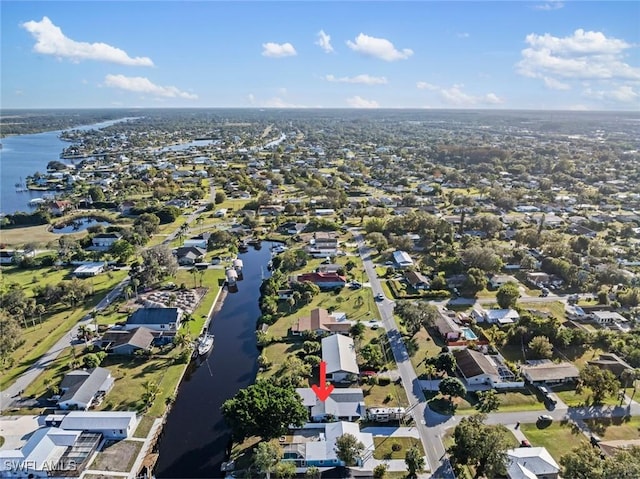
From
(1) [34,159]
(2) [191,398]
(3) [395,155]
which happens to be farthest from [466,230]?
(1) [34,159]

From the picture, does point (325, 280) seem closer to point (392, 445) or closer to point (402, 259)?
point (402, 259)

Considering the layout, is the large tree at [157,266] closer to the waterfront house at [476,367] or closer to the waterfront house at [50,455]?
the waterfront house at [50,455]

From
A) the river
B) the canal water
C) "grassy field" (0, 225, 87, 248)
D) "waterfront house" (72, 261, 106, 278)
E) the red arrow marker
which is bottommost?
the canal water

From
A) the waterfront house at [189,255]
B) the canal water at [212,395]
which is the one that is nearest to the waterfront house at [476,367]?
the canal water at [212,395]

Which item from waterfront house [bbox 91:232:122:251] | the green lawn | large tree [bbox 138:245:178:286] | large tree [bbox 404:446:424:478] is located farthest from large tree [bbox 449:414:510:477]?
waterfront house [bbox 91:232:122:251]

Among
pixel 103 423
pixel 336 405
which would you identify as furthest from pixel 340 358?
pixel 103 423

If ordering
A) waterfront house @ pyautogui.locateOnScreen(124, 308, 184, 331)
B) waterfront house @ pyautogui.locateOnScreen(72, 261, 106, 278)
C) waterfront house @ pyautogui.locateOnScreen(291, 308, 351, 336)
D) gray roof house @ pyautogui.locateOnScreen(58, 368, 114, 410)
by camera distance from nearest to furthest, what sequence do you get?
1. gray roof house @ pyautogui.locateOnScreen(58, 368, 114, 410)
2. waterfront house @ pyautogui.locateOnScreen(291, 308, 351, 336)
3. waterfront house @ pyautogui.locateOnScreen(124, 308, 184, 331)
4. waterfront house @ pyautogui.locateOnScreen(72, 261, 106, 278)

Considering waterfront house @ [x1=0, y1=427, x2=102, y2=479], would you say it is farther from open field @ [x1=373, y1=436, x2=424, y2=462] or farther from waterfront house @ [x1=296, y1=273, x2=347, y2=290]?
waterfront house @ [x1=296, y1=273, x2=347, y2=290]
